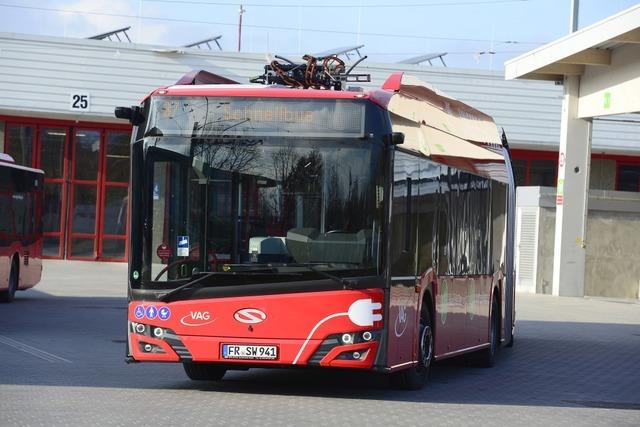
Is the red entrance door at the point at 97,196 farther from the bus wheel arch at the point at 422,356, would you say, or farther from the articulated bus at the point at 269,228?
the articulated bus at the point at 269,228

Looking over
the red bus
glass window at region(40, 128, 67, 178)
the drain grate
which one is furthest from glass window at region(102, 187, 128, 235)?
the drain grate

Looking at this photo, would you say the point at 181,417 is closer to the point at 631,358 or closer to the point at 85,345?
the point at 85,345

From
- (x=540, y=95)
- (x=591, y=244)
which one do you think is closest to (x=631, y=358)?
(x=591, y=244)

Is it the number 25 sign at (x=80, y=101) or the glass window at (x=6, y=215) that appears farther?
the number 25 sign at (x=80, y=101)

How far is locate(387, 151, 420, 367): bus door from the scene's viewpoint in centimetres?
1184

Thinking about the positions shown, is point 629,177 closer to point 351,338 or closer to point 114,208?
point 114,208

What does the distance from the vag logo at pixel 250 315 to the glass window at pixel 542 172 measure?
35.5 metres

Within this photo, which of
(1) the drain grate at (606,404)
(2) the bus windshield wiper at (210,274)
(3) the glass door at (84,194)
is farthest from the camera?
(3) the glass door at (84,194)

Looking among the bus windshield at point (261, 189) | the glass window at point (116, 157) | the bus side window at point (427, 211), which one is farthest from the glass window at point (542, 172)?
the bus windshield at point (261, 189)

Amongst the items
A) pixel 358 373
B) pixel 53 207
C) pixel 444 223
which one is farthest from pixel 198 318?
pixel 53 207

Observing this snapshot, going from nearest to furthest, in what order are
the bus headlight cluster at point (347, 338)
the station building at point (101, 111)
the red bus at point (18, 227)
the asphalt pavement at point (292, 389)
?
the asphalt pavement at point (292, 389)
the bus headlight cluster at point (347, 338)
the red bus at point (18, 227)
the station building at point (101, 111)

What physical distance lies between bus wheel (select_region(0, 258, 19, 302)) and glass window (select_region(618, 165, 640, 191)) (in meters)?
26.0

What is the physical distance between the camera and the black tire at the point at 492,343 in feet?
56.7

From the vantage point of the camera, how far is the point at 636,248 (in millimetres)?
37094
